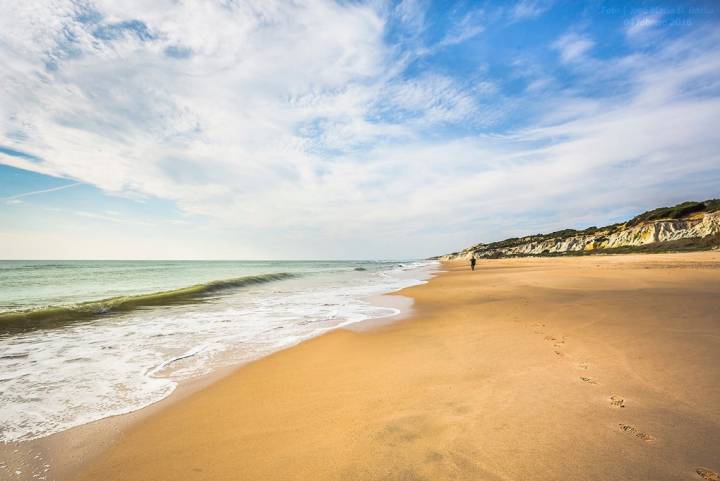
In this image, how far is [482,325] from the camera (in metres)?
8.12

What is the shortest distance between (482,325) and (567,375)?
3595 mm

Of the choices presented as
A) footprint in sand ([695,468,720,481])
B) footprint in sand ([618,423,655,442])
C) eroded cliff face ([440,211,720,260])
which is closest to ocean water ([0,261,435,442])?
footprint in sand ([618,423,655,442])

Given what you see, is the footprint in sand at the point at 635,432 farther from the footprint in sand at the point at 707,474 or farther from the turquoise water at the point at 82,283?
the turquoise water at the point at 82,283

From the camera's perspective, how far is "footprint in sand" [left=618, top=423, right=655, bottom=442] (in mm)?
2922

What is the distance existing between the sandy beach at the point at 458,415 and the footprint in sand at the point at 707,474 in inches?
0.5

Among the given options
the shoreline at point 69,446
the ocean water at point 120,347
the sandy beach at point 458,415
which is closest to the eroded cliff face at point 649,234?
the ocean water at point 120,347

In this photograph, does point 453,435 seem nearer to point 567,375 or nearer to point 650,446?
point 650,446

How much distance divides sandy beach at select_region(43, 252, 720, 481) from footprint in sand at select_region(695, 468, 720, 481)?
13 mm

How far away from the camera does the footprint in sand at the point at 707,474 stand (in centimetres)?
238

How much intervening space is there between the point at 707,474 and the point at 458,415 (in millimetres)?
1943

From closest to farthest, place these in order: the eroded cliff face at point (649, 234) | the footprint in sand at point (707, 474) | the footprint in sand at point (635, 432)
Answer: the footprint in sand at point (707, 474) < the footprint in sand at point (635, 432) < the eroded cliff face at point (649, 234)

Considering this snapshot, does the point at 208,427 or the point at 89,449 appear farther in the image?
the point at 208,427

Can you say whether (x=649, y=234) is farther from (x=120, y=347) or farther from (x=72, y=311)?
(x=72, y=311)

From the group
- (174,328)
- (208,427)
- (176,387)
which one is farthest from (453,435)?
(174,328)
